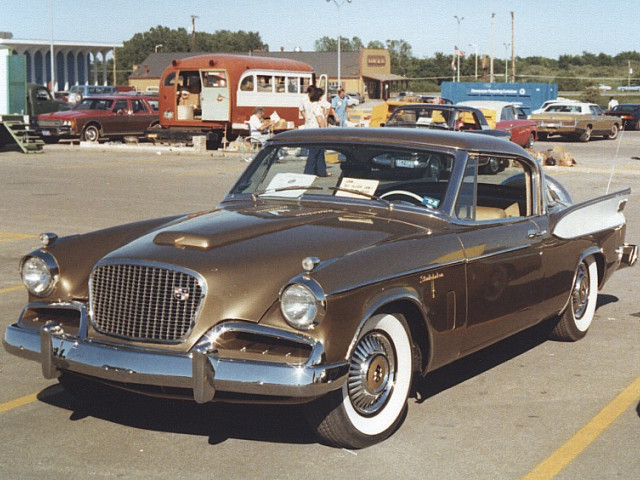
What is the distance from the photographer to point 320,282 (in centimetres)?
462

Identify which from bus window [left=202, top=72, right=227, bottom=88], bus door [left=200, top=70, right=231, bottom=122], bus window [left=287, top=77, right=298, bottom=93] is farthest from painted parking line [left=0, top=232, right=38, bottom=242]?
bus window [left=287, top=77, right=298, bottom=93]

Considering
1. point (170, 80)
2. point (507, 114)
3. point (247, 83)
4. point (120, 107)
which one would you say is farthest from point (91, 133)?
point (507, 114)

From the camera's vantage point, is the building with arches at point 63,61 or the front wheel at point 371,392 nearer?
the front wheel at point 371,392

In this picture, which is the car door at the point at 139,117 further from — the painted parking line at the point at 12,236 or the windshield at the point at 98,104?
the painted parking line at the point at 12,236

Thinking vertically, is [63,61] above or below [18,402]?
above

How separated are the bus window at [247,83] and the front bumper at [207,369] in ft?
88.2

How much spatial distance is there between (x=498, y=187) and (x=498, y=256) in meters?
1.25

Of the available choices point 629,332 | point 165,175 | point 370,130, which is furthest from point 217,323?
point 165,175

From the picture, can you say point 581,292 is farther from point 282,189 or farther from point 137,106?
point 137,106

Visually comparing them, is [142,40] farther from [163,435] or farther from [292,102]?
[163,435]

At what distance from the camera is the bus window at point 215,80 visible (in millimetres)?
31000

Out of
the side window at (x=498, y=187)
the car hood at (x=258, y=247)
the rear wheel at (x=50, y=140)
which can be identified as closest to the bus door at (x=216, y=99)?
the rear wheel at (x=50, y=140)

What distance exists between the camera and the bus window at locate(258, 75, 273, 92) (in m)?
31.8

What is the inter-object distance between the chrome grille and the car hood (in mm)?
64
